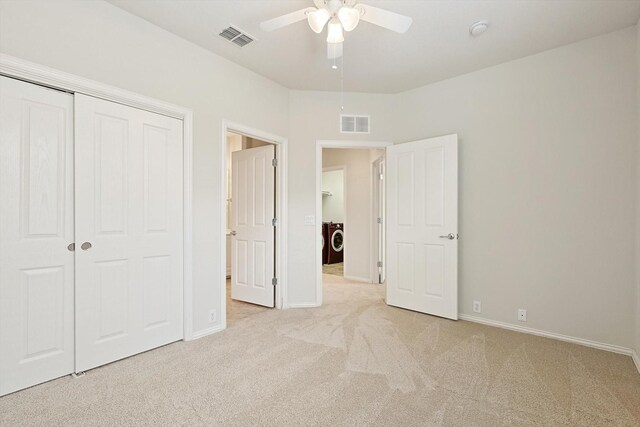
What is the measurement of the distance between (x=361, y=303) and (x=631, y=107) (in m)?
3.28

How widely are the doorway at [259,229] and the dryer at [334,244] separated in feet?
11.5

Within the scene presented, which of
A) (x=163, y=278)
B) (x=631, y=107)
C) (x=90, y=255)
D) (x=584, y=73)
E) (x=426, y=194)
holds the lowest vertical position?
(x=163, y=278)

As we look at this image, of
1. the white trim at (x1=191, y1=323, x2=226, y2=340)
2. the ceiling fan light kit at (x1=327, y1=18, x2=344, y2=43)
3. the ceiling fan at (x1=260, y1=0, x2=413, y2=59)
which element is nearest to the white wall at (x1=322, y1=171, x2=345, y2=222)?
the white trim at (x1=191, y1=323, x2=226, y2=340)

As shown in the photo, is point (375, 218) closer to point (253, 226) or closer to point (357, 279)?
point (357, 279)

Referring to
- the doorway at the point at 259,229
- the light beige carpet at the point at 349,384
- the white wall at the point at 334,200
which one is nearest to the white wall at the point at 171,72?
the doorway at the point at 259,229

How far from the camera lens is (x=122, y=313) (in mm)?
2555

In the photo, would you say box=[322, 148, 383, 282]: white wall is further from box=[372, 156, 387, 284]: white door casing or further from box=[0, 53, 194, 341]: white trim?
box=[0, 53, 194, 341]: white trim

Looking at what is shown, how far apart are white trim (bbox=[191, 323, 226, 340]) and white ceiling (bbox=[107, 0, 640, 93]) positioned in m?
2.66

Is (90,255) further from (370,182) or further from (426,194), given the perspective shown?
(370,182)

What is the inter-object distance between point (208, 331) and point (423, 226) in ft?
8.39

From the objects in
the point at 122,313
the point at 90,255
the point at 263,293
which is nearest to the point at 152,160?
the point at 90,255

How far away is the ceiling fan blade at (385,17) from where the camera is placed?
1.98m

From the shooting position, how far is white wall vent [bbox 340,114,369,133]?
13.5 ft

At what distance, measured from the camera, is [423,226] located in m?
3.80
